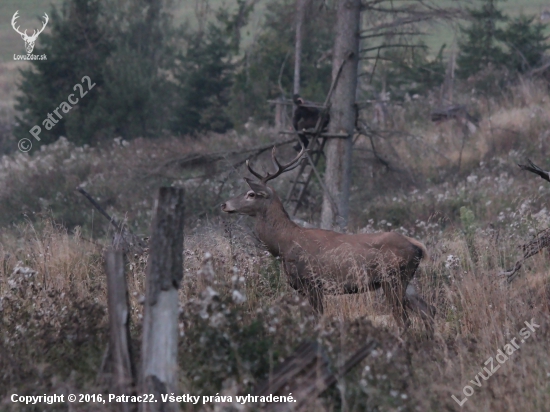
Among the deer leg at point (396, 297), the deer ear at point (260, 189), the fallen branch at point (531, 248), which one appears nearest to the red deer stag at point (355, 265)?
the deer leg at point (396, 297)

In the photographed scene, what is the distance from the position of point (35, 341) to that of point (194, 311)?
1.31m

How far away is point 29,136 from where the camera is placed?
26312 millimetres

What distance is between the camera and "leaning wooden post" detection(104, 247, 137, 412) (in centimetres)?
504

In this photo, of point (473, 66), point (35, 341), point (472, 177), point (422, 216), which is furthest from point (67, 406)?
point (473, 66)

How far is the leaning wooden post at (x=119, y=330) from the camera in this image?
5035mm

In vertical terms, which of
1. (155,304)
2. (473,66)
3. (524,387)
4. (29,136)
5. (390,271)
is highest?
(473,66)

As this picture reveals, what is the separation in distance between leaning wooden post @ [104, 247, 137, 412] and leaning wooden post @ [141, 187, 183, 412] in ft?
0.58

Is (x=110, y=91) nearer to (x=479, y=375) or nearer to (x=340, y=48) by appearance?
(x=340, y=48)

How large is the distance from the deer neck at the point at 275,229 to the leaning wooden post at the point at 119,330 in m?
3.90

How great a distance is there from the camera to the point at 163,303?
4.96 m

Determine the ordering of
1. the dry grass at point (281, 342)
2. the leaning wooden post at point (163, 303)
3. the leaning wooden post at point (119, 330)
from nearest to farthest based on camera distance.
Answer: the leaning wooden post at point (163, 303) → the leaning wooden post at point (119, 330) → the dry grass at point (281, 342)

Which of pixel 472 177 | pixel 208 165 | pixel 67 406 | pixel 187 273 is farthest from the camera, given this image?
pixel 472 177

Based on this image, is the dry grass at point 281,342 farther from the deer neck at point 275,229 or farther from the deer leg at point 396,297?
the deer neck at point 275,229

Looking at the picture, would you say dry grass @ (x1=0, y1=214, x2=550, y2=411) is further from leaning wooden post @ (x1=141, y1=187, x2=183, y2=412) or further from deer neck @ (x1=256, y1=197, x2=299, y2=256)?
deer neck @ (x1=256, y1=197, x2=299, y2=256)
